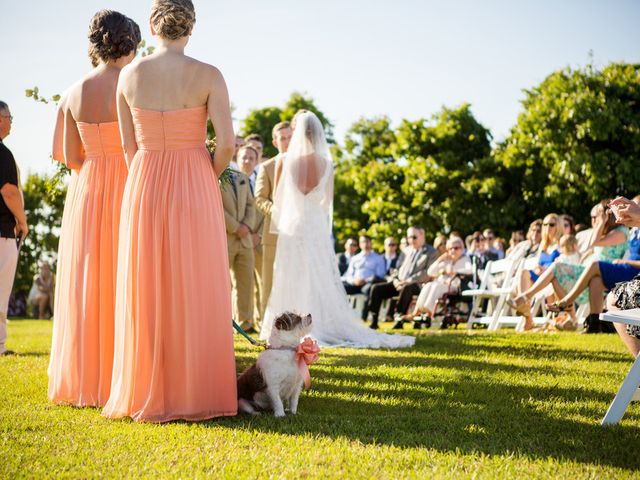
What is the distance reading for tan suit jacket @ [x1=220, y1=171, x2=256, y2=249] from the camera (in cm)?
1120

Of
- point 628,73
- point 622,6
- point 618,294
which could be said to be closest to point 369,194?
point 628,73

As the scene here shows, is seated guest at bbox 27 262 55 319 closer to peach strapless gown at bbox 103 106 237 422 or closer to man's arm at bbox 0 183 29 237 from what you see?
man's arm at bbox 0 183 29 237

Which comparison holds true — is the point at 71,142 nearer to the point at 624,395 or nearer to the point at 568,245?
the point at 624,395

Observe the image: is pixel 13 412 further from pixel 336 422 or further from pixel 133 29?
pixel 133 29

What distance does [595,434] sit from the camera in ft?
14.4

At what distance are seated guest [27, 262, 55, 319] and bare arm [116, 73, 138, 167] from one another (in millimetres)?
23545

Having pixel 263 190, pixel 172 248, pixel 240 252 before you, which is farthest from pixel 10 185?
pixel 172 248

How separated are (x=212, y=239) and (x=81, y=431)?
1452 mm

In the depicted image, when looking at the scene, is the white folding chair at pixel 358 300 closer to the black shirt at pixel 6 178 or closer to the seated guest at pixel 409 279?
the seated guest at pixel 409 279

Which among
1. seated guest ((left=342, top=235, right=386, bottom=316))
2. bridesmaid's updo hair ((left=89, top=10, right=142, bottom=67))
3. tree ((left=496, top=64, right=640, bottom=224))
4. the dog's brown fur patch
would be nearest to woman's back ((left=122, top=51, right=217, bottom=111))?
bridesmaid's updo hair ((left=89, top=10, right=142, bottom=67))

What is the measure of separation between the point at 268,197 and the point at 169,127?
5839 millimetres

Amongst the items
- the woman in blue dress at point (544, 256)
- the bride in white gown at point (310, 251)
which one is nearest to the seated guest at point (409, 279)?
the woman in blue dress at point (544, 256)

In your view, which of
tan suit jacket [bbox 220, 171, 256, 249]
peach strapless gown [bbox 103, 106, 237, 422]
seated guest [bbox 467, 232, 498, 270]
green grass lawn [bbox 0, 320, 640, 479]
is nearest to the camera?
green grass lawn [bbox 0, 320, 640, 479]

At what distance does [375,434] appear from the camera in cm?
439
